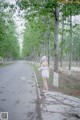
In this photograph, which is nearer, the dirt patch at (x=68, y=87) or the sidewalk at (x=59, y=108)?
the sidewalk at (x=59, y=108)

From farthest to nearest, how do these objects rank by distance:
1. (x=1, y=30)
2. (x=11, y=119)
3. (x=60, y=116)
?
(x=1, y=30) → (x=60, y=116) → (x=11, y=119)

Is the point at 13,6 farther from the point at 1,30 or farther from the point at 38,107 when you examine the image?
the point at 1,30

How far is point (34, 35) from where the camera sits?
173 ft

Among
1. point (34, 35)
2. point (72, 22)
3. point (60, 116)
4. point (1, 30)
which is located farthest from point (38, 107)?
point (34, 35)

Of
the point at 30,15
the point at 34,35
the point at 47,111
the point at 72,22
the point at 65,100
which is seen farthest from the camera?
the point at 34,35

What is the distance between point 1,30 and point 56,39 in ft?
89.6

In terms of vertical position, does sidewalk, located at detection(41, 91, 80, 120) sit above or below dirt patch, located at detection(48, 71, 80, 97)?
above

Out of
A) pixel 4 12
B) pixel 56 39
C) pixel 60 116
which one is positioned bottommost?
pixel 60 116

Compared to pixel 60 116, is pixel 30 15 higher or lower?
higher

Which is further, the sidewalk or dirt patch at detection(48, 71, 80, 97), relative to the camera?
dirt patch at detection(48, 71, 80, 97)

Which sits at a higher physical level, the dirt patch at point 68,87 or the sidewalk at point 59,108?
the sidewalk at point 59,108

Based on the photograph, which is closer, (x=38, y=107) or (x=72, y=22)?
(x=38, y=107)

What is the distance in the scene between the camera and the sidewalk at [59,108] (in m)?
9.54

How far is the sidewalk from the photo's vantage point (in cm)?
954
